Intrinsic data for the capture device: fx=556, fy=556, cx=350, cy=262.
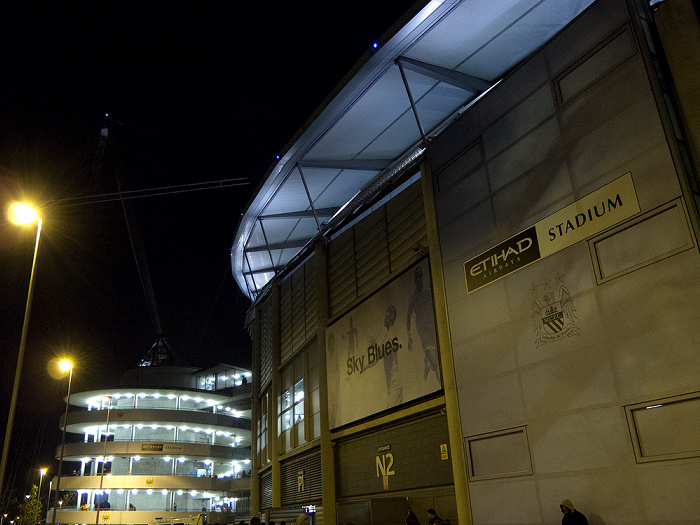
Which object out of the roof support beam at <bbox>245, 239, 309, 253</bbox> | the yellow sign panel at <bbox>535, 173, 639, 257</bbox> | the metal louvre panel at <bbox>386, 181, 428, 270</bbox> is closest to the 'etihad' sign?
the yellow sign panel at <bbox>535, 173, 639, 257</bbox>

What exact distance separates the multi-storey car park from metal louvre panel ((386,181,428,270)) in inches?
1591

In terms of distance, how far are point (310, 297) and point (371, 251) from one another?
547 centimetres

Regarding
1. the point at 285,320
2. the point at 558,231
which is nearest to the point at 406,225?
the point at 558,231

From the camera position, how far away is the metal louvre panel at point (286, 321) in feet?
88.7

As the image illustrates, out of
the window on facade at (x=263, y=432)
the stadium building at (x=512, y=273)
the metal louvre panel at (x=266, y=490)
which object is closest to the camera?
the stadium building at (x=512, y=273)

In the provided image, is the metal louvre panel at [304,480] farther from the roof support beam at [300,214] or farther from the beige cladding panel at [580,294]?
the roof support beam at [300,214]

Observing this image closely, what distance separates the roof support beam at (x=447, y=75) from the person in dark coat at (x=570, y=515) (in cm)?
1268

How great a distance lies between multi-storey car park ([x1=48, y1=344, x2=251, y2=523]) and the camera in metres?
54.0

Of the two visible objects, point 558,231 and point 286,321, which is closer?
point 558,231

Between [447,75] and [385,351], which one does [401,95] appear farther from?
[385,351]

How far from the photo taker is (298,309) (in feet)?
85.8

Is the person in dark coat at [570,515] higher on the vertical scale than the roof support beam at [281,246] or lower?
lower

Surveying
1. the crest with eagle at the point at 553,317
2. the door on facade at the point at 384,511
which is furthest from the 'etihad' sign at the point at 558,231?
the door on facade at the point at 384,511

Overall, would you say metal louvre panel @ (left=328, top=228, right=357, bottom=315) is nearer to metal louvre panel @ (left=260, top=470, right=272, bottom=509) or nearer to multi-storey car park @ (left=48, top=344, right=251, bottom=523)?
metal louvre panel @ (left=260, top=470, right=272, bottom=509)
